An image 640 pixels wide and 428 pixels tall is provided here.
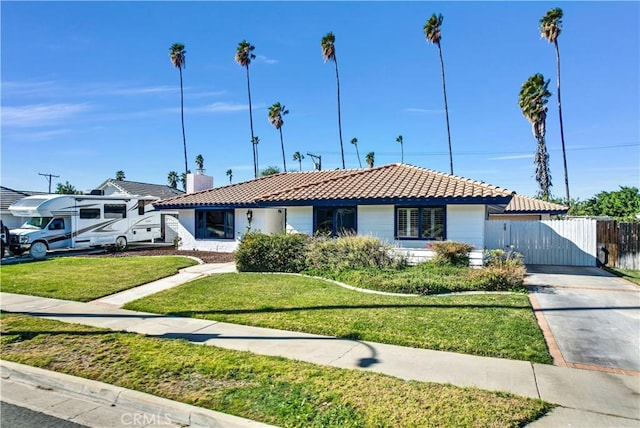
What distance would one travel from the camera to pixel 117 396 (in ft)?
16.4

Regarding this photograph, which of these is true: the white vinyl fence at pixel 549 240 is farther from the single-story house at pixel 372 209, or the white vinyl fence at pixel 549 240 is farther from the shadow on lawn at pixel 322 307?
the shadow on lawn at pixel 322 307

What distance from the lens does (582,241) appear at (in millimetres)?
17156

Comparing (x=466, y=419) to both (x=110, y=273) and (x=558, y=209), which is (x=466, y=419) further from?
(x=558, y=209)

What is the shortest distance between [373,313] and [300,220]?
31.4ft

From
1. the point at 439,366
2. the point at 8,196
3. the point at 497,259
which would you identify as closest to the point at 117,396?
the point at 439,366

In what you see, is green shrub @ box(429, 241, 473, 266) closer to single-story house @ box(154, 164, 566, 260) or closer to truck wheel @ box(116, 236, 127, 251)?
single-story house @ box(154, 164, 566, 260)

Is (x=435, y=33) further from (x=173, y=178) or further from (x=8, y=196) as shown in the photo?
(x=173, y=178)

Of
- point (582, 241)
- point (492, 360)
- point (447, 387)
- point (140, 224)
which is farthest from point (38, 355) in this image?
point (140, 224)

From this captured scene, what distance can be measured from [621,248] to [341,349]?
1578 cm

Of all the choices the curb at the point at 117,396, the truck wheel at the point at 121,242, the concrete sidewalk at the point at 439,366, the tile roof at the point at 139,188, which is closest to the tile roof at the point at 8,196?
the tile roof at the point at 139,188

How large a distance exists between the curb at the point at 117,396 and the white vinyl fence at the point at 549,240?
55.8 feet

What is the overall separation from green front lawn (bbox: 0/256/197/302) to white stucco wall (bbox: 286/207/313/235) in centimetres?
456

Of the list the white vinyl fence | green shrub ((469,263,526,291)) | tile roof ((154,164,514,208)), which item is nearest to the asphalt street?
green shrub ((469,263,526,291))

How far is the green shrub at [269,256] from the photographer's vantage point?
1444cm
